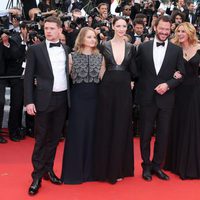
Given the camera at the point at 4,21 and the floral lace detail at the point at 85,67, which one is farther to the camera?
the camera at the point at 4,21

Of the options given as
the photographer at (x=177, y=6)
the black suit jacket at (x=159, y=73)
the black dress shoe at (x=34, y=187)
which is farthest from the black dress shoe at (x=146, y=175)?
the photographer at (x=177, y=6)

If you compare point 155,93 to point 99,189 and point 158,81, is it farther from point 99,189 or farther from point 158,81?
point 99,189

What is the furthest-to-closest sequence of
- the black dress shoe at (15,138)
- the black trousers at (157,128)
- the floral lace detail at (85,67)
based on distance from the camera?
the black dress shoe at (15,138)
the black trousers at (157,128)
the floral lace detail at (85,67)

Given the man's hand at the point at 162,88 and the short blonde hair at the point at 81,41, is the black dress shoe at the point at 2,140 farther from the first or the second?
the man's hand at the point at 162,88

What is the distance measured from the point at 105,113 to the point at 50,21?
1081mm

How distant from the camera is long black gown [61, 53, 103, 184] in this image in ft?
→ 12.9

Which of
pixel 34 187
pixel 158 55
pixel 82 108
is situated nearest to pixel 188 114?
pixel 158 55

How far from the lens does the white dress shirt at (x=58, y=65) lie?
3.73 m

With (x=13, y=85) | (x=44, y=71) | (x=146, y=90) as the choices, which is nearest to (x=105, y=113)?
(x=146, y=90)

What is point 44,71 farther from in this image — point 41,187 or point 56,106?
point 41,187

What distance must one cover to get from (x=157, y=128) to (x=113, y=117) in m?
0.53

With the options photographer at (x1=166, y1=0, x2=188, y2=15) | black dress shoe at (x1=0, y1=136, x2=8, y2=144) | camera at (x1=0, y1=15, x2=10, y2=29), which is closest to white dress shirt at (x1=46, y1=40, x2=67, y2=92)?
black dress shoe at (x1=0, y1=136, x2=8, y2=144)

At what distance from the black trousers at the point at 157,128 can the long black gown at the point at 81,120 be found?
1.82ft

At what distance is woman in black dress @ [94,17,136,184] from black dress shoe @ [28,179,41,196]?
2.10ft
